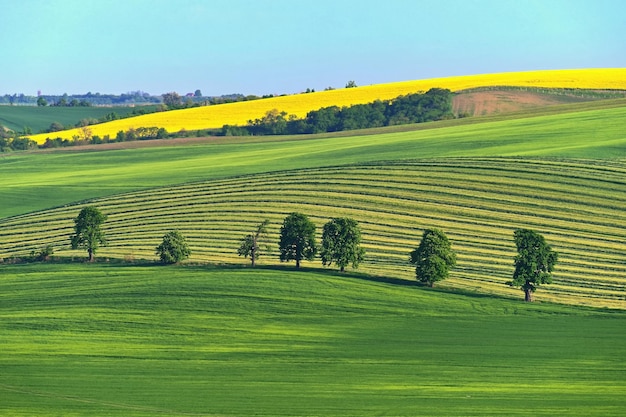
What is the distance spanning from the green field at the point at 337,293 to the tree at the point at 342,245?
4.24 ft

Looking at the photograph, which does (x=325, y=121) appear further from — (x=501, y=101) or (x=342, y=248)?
(x=342, y=248)

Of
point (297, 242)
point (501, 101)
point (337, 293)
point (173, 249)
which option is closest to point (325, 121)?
point (501, 101)

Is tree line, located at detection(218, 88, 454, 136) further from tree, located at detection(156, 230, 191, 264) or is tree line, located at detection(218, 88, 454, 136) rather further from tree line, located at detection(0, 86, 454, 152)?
tree, located at detection(156, 230, 191, 264)

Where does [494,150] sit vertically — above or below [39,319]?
above

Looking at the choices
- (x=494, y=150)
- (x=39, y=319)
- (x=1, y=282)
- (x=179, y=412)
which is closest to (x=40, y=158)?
(x=494, y=150)

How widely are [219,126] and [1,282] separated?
7526cm

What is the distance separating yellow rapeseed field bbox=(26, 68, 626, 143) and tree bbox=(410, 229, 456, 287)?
74.3 meters

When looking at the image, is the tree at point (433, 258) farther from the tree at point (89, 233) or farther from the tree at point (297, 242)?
the tree at point (89, 233)

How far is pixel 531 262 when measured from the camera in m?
67.2

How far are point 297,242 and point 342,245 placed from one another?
260 cm

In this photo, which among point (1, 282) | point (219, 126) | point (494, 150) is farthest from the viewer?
point (219, 126)

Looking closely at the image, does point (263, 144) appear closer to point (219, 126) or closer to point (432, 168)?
point (219, 126)

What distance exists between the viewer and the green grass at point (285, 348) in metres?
46.3

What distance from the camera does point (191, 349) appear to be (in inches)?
2191
